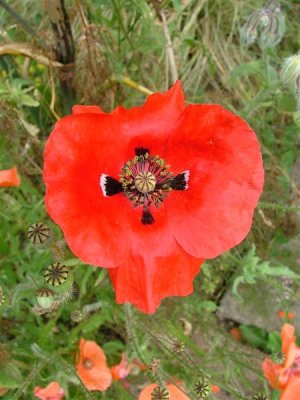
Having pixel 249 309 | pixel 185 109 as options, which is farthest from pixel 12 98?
pixel 249 309

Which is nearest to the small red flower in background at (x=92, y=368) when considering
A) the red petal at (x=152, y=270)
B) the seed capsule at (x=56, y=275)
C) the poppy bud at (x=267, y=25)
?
the red petal at (x=152, y=270)

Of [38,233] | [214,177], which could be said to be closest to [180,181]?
[214,177]

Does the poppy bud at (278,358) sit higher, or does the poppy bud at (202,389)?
the poppy bud at (202,389)

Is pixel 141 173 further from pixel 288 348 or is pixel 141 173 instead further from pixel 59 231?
pixel 288 348

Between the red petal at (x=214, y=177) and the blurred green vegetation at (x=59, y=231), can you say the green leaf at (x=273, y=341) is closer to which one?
the blurred green vegetation at (x=59, y=231)

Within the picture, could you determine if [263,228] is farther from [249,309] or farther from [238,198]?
[238,198]

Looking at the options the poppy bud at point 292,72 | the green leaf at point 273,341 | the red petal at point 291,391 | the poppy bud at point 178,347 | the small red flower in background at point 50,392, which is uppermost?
the poppy bud at point 292,72

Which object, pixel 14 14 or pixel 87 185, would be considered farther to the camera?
pixel 14 14
